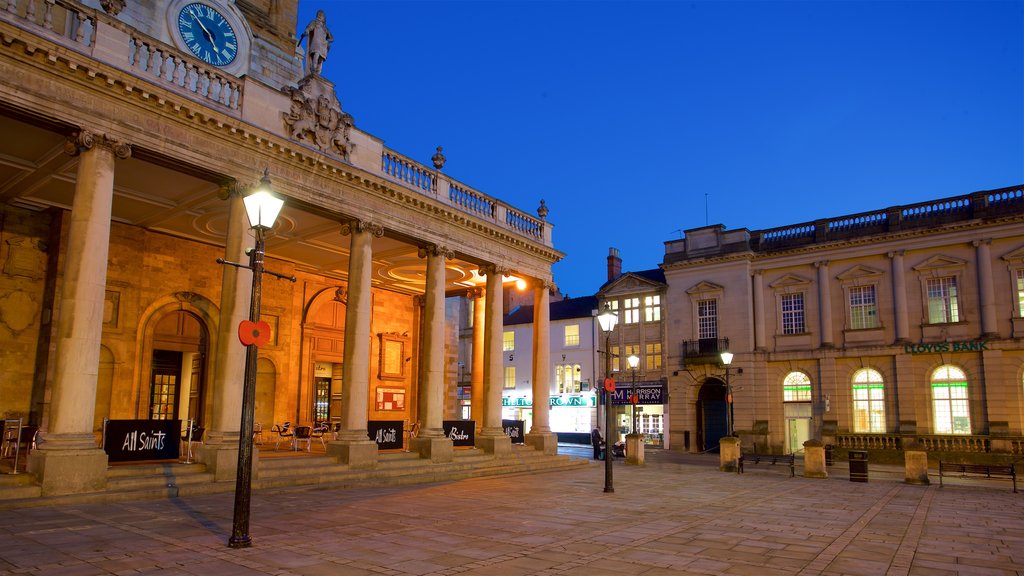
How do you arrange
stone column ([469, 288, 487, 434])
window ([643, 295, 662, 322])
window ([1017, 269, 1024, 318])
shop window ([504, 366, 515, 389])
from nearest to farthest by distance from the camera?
stone column ([469, 288, 487, 434]) < window ([1017, 269, 1024, 318]) < window ([643, 295, 662, 322]) < shop window ([504, 366, 515, 389])

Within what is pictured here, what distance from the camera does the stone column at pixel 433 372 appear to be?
20203mm

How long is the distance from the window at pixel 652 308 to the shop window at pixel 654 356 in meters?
1.59

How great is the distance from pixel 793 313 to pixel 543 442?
18.9m

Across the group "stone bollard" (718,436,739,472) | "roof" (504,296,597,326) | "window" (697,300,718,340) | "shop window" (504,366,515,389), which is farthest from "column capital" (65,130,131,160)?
"shop window" (504,366,515,389)

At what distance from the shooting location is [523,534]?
9.91 m

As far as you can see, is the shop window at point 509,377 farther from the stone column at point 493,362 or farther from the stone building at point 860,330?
the stone column at point 493,362

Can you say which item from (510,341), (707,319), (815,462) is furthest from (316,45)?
(510,341)

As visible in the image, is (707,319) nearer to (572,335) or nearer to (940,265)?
(572,335)

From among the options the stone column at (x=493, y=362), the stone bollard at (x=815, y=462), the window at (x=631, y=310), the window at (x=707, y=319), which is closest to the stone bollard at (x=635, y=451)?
the stone column at (x=493, y=362)

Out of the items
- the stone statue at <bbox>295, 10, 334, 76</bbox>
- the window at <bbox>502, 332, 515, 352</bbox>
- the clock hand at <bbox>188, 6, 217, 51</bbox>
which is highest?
the clock hand at <bbox>188, 6, 217, 51</bbox>

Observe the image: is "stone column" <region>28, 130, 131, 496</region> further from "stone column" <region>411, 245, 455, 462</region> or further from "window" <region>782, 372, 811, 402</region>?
"window" <region>782, 372, 811, 402</region>

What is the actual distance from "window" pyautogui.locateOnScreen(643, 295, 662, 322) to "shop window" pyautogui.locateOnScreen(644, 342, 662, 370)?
1586 millimetres

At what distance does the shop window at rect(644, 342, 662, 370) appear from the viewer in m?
40.9

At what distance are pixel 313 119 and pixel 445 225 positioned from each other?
5.77 m
